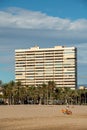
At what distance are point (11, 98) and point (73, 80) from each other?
166 ft

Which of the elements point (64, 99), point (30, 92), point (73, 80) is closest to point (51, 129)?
point (30, 92)

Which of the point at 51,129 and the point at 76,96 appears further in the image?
the point at 76,96

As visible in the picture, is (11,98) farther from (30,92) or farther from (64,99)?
(64,99)

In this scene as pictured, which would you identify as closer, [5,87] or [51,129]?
[51,129]

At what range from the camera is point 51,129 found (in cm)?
2770

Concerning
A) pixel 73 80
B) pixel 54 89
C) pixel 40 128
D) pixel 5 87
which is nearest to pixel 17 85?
pixel 5 87

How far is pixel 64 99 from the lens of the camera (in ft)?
536

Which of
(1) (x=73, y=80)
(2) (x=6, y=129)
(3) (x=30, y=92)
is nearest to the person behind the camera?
(2) (x=6, y=129)

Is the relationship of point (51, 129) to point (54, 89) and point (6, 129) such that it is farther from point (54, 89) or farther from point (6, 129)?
point (54, 89)

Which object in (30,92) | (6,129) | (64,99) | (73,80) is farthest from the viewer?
(73,80)

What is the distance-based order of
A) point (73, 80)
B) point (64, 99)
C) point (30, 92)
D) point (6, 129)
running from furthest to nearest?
point (73, 80) < point (64, 99) < point (30, 92) < point (6, 129)

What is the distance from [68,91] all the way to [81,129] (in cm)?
13607

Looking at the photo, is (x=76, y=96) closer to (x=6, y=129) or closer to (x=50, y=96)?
(x=50, y=96)

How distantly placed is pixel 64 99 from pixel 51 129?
446ft
